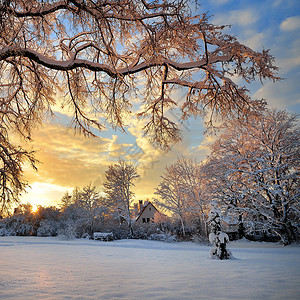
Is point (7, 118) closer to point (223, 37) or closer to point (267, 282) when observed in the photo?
point (223, 37)

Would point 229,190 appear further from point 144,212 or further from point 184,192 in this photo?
point 144,212

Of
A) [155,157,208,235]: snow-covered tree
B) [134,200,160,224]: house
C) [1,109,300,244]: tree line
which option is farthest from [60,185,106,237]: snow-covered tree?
[134,200,160,224]: house

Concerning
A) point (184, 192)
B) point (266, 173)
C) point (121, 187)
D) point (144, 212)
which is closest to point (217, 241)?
point (266, 173)

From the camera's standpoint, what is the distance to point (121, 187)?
2641 centimetres

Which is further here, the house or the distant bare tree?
the house

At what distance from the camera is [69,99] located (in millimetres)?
6977

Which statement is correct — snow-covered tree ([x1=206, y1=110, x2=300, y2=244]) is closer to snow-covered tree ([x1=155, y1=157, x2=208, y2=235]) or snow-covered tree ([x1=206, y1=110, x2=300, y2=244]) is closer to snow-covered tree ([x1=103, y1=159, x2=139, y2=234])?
snow-covered tree ([x1=155, y1=157, x2=208, y2=235])

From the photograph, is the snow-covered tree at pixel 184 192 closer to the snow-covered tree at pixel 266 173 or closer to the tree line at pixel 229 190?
the tree line at pixel 229 190

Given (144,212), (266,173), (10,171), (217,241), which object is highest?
(266,173)

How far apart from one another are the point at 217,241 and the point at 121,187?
18097mm

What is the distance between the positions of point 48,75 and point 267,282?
8.34 meters

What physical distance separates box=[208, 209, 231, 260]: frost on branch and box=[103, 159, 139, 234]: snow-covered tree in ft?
55.3

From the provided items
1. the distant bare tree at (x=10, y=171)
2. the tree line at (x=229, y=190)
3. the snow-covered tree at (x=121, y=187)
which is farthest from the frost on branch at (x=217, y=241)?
the snow-covered tree at (x=121, y=187)

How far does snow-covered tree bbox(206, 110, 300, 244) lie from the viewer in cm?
1419
